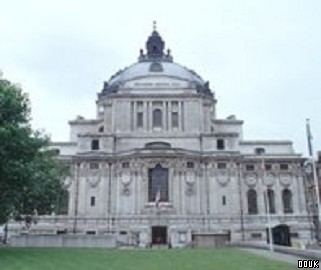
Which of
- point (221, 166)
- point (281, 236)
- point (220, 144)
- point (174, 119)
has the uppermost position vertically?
point (174, 119)

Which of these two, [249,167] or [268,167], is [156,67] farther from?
[268,167]

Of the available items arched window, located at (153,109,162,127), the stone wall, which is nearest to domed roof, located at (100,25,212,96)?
arched window, located at (153,109,162,127)

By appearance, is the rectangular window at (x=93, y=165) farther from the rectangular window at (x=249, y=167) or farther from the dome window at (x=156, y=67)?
the rectangular window at (x=249, y=167)

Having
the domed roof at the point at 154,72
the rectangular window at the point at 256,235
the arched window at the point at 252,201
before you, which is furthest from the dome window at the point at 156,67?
the rectangular window at the point at 256,235

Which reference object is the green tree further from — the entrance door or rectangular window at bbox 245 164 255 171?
rectangular window at bbox 245 164 255 171

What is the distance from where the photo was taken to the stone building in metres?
76.4

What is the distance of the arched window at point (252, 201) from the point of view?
80.5m

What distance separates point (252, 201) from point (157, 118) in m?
21.4

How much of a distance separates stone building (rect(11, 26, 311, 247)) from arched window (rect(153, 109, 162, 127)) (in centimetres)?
17

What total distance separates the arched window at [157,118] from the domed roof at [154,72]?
23.5 ft

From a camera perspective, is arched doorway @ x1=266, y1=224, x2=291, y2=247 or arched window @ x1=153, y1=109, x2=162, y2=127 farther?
arched window @ x1=153, y1=109, x2=162, y2=127

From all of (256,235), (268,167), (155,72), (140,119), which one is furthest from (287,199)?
(155,72)

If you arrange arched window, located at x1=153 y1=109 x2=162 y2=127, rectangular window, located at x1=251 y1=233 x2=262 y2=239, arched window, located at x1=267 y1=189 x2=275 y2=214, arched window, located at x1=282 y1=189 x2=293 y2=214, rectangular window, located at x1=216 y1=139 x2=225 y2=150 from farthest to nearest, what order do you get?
1. arched window, located at x1=153 y1=109 x2=162 y2=127
2. rectangular window, located at x1=216 y1=139 x2=225 y2=150
3. arched window, located at x1=282 y1=189 x2=293 y2=214
4. arched window, located at x1=267 y1=189 x2=275 y2=214
5. rectangular window, located at x1=251 y1=233 x2=262 y2=239

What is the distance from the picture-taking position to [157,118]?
84.4m
